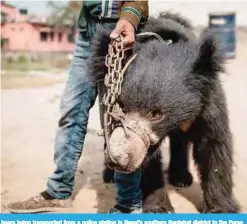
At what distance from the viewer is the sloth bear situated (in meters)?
2.01

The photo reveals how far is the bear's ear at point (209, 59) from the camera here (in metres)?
2.11

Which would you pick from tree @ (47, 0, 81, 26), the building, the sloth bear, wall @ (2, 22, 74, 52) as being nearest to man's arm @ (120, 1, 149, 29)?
the sloth bear

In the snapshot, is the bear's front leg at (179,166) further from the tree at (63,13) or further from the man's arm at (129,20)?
the tree at (63,13)

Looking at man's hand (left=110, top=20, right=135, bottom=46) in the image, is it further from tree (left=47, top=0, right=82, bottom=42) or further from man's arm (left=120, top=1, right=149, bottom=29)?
tree (left=47, top=0, right=82, bottom=42)

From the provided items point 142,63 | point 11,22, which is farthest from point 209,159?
point 11,22

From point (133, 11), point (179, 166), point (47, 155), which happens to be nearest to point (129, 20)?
point (133, 11)

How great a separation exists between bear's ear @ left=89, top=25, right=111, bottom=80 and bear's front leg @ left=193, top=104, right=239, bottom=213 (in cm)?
51

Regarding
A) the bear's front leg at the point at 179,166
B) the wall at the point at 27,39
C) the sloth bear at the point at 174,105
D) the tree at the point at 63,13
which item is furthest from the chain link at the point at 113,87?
the tree at the point at 63,13

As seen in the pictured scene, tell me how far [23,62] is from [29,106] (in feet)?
7.88

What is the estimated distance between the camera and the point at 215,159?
2373 mm

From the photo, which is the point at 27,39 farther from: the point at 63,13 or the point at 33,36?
the point at 63,13

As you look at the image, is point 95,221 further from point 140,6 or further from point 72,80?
point 140,6

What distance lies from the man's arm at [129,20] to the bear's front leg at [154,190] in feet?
2.40

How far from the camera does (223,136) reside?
7.63 ft
